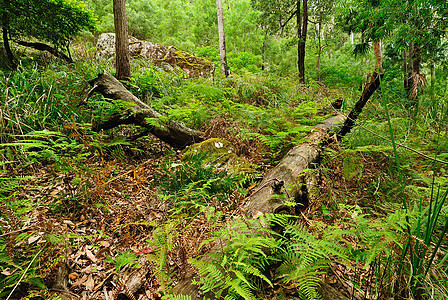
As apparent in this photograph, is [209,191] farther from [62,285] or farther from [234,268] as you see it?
[62,285]

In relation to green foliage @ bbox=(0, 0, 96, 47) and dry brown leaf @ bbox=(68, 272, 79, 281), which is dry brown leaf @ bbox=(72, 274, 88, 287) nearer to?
dry brown leaf @ bbox=(68, 272, 79, 281)

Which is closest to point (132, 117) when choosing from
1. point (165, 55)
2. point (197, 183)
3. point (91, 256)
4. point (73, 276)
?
point (197, 183)

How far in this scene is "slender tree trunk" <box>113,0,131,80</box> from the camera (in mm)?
4168

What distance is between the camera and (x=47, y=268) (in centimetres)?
131

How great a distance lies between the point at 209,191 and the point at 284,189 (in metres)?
0.83

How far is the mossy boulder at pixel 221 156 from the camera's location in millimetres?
2611

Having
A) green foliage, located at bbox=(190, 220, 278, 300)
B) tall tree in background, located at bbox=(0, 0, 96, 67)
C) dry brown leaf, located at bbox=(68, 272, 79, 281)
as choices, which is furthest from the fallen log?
tall tree in background, located at bbox=(0, 0, 96, 67)

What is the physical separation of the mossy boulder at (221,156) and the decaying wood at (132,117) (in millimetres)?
513

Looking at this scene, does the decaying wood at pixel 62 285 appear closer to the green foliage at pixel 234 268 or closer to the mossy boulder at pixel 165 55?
the green foliage at pixel 234 268

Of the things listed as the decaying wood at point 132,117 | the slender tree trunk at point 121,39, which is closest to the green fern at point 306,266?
the decaying wood at point 132,117

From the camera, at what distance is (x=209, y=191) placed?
2.24 metres

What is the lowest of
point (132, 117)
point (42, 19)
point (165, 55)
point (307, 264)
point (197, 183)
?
point (197, 183)

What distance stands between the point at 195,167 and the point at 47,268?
1453 millimetres

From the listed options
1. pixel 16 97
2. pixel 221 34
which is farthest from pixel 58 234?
pixel 221 34
